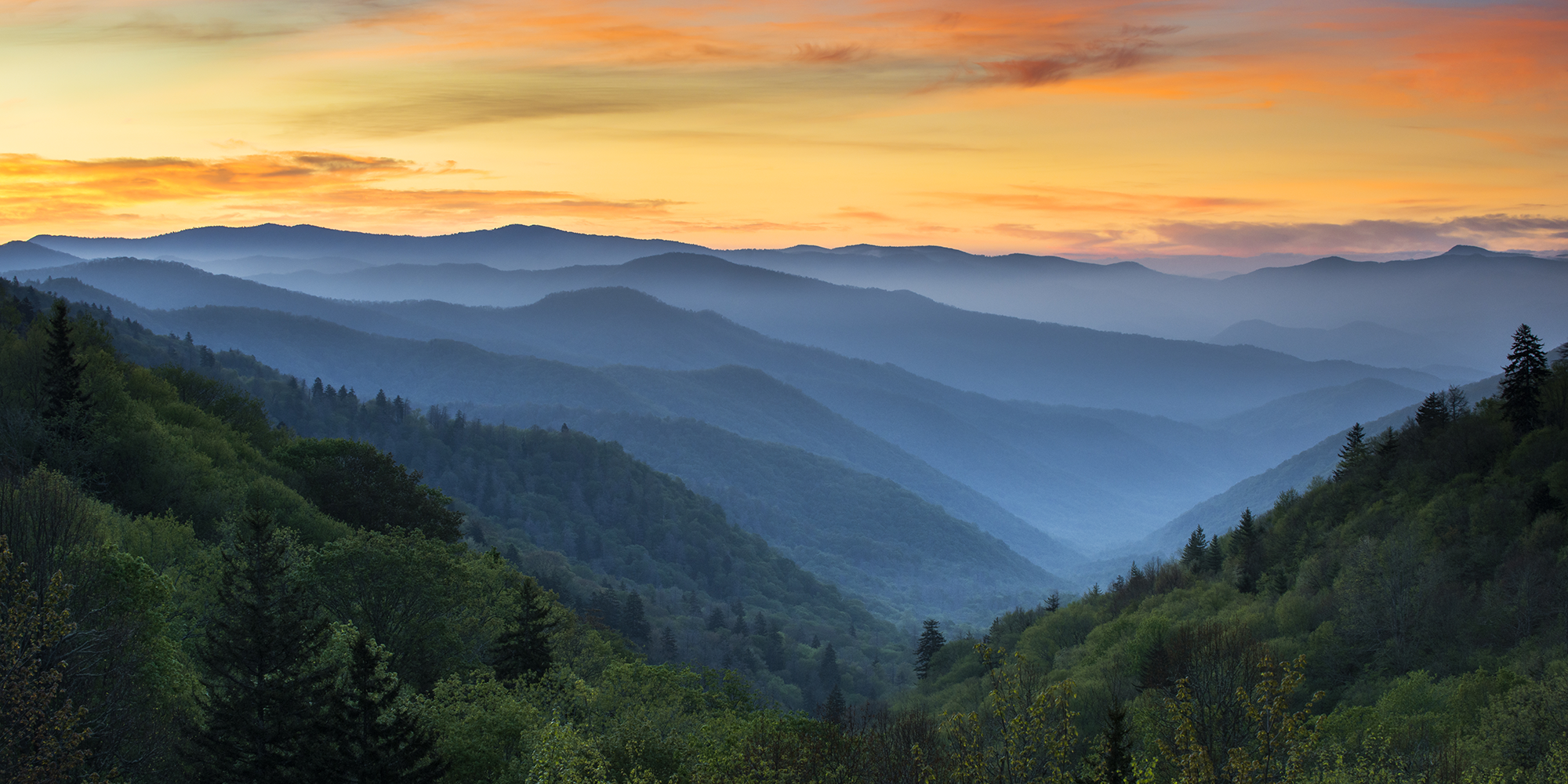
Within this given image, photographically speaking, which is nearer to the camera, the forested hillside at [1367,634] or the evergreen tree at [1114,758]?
the evergreen tree at [1114,758]

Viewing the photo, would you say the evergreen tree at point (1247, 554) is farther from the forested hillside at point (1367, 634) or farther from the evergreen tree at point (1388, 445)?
the evergreen tree at point (1388, 445)

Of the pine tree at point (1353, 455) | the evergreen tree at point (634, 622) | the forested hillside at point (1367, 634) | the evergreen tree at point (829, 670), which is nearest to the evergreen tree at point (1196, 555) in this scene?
the forested hillside at point (1367, 634)

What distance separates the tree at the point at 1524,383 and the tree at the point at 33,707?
80.5 meters

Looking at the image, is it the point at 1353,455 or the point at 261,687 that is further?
the point at 1353,455

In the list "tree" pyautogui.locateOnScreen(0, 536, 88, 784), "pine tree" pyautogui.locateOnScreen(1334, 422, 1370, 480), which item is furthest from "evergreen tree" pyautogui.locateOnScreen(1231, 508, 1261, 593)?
"tree" pyautogui.locateOnScreen(0, 536, 88, 784)

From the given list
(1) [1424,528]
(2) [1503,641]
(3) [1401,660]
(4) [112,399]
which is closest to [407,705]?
(4) [112,399]

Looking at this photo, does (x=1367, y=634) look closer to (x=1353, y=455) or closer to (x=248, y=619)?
(x=1353, y=455)

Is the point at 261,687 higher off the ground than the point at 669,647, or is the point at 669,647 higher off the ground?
the point at 261,687

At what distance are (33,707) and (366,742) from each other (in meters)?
6.44

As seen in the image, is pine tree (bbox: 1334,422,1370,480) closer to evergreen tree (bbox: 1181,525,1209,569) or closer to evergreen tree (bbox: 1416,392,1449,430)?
evergreen tree (bbox: 1416,392,1449,430)

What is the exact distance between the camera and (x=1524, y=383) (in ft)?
229

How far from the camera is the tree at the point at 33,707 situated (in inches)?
732

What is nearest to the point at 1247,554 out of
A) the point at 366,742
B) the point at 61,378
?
the point at 366,742

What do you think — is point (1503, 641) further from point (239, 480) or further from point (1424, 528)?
point (239, 480)
